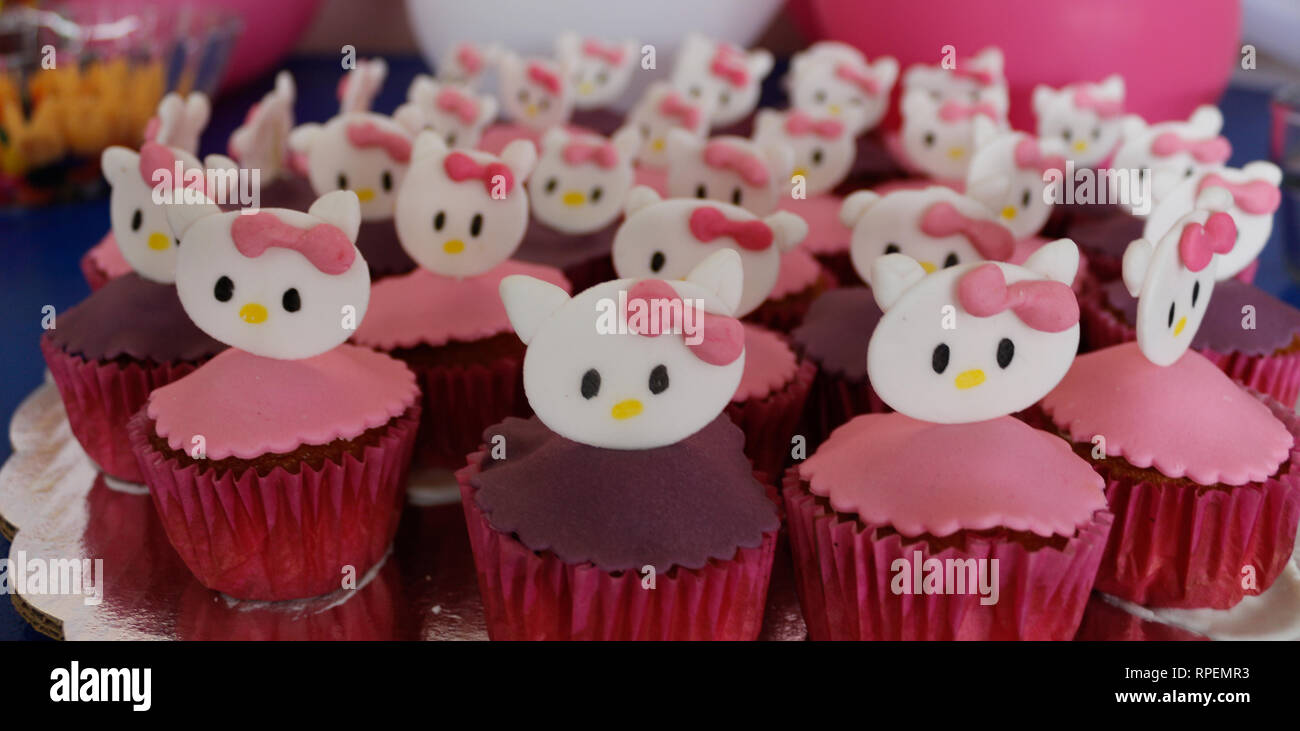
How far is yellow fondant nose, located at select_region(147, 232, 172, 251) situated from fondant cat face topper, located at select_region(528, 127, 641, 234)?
0.71 metres

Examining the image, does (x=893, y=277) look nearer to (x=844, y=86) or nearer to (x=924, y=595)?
(x=924, y=595)

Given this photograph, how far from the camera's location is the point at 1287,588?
171 centimetres

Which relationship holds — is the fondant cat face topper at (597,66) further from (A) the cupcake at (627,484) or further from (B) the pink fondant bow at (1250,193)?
(A) the cupcake at (627,484)

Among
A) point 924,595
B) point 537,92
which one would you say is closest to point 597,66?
point 537,92

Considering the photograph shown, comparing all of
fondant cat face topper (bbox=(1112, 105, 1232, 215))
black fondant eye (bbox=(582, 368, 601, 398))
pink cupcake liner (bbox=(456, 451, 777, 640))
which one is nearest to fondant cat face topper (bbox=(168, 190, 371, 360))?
pink cupcake liner (bbox=(456, 451, 777, 640))

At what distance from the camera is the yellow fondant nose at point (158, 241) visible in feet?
6.36

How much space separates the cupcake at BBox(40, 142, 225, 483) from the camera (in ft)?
6.27

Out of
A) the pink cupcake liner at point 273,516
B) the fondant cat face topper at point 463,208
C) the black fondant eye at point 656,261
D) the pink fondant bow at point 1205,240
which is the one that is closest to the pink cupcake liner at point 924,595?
the pink fondant bow at point 1205,240

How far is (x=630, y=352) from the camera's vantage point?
1.43 m
